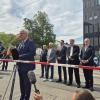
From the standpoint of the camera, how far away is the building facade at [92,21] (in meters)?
78.8

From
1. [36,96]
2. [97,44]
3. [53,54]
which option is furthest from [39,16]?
[36,96]

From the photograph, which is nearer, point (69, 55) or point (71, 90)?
point (71, 90)

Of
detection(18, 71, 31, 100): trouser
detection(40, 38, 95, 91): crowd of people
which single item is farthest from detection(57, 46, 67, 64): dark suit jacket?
detection(18, 71, 31, 100): trouser

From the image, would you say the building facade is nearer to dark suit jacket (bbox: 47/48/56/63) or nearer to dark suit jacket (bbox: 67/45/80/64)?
dark suit jacket (bbox: 47/48/56/63)

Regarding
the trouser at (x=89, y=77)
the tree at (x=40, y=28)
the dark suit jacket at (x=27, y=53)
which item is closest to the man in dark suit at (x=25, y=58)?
the dark suit jacket at (x=27, y=53)

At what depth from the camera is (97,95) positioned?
35.2ft

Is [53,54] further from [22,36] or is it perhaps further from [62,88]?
[22,36]

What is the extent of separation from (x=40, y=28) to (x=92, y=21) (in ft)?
63.3

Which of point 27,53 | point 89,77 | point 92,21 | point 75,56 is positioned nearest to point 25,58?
point 27,53

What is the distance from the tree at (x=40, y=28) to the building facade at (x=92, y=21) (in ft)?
Result: 49.4

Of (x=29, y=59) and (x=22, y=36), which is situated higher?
(x=22, y=36)

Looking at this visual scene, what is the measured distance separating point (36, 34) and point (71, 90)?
54.7m

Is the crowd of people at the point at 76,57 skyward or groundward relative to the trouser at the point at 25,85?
skyward

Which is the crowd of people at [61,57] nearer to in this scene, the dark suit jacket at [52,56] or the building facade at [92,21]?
the dark suit jacket at [52,56]
